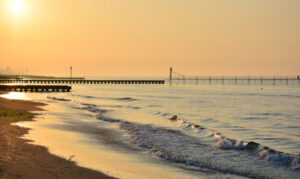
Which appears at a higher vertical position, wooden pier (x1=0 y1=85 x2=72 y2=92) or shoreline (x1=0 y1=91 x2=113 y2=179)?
wooden pier (x1=0 y1=85 x2=72 y2=92)

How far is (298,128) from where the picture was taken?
22.1m

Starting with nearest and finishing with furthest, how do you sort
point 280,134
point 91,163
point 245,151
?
point 91,163 < point 245,151 < point 280,134

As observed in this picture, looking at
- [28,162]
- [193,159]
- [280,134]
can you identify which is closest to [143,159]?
[193,159]

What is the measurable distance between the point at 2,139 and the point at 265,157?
938 cm

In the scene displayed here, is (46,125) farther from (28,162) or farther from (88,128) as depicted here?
Result: (28,162)

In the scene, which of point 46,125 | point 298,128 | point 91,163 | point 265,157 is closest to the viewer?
point 91,163

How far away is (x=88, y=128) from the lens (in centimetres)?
1758

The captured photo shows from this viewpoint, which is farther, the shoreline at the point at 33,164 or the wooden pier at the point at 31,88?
the wooden pier at the point at 31,88

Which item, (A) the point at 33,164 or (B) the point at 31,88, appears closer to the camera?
(A) the point at 33,164

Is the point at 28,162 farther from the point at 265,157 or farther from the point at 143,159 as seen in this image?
the point at 265,157

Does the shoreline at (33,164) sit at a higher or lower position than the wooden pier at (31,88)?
lower

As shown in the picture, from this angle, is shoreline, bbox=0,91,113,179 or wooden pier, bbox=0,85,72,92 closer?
shoreline, bbox=0,91,113,179

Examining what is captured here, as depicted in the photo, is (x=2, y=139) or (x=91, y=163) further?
(x=2, y=139)

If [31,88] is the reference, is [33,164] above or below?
below
